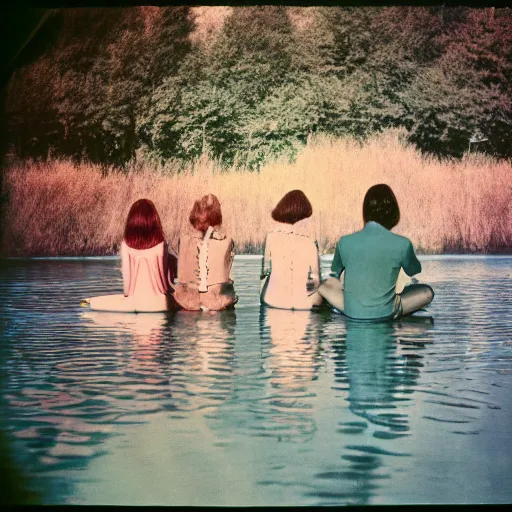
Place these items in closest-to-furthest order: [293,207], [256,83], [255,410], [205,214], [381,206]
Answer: [255,410], [381,206], [293,207], [205,214], [256,83]

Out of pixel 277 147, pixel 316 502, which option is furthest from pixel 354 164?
pixel 316 502

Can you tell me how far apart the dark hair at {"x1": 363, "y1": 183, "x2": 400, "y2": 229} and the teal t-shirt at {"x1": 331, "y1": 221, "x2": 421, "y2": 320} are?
0.04 m

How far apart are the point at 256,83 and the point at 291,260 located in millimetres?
9067

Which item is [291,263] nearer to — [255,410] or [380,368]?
[380,368]

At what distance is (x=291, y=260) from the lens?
7.13m

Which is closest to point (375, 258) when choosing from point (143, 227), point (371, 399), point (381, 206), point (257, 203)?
point (381, 206)

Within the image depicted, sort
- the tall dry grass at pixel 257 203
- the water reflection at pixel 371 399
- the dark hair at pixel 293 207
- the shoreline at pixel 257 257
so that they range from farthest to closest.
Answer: the tall dry grass at pixel 257 203
the shoreline at pixel 257 257
the dark hair at pixel 293 207
the water reflection at pixel 371 399

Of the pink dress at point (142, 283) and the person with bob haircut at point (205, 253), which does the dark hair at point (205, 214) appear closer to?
the person with bob haircut at point (205, 253)

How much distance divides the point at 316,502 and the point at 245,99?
A: 12.3m

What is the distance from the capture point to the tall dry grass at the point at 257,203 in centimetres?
1284

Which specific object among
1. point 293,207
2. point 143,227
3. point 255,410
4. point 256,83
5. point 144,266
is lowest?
A: point 255,410

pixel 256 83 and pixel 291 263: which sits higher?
pixel 256 83

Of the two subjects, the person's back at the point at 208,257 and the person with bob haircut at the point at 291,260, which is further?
the person's back at the point at 208,257

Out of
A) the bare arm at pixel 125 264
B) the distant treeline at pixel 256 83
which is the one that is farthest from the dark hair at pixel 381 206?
the distant treeline at pixel 256 83
